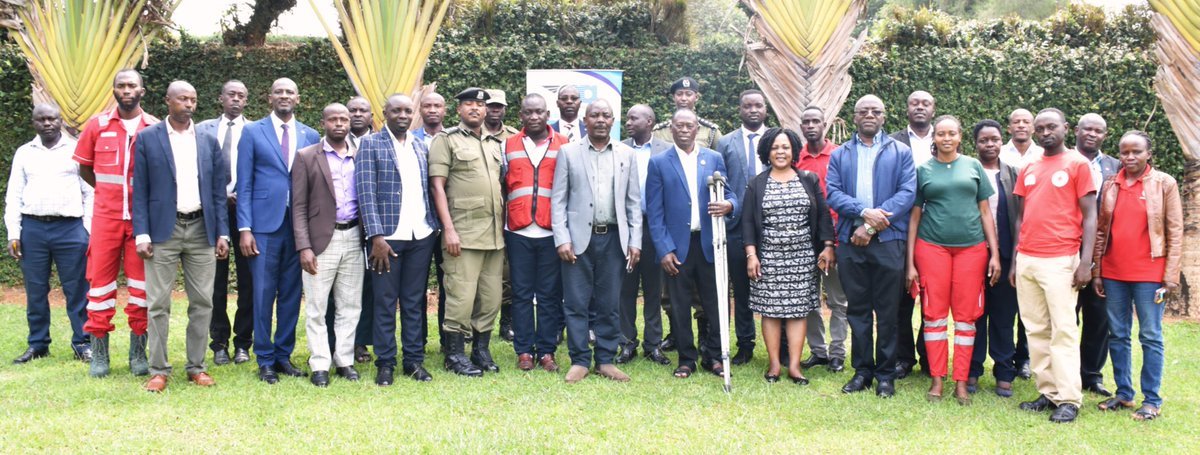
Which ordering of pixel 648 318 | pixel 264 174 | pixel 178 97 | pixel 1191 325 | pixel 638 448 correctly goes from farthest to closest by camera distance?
pixel 1191 325 < pixel 648 318 < pixel 264 174 < pixel 178 97 < pixel 638 448

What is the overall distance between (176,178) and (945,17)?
27.6ft

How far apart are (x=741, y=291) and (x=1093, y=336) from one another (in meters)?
2.42

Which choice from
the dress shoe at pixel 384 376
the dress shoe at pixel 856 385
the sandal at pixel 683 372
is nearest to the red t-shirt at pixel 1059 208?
the dress shoe at pixel 856 385

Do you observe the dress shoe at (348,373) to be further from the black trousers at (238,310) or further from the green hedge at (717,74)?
the green hedge at (717,74)

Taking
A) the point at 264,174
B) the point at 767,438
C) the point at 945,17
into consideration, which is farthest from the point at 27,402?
the point at 945,17

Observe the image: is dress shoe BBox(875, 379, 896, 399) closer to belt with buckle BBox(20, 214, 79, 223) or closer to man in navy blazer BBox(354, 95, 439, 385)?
man in navy blazer BBox(354, 95, 439, 385)

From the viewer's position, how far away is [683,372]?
626 cm

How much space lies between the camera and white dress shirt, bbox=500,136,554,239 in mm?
6156

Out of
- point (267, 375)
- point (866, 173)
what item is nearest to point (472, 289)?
point (267, 375)

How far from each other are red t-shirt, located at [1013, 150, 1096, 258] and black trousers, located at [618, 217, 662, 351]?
254 centimetres

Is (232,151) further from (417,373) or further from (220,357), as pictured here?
(417,373)

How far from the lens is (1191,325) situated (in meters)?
8.59

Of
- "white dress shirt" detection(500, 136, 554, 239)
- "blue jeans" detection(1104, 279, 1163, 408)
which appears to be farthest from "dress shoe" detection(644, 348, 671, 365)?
"blue jeans" detection(1104, 279, 1163, 408)

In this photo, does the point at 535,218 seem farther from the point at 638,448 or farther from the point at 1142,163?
the point at 1142,163
